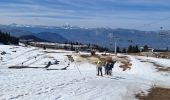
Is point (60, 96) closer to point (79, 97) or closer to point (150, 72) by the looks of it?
point (79, 97)

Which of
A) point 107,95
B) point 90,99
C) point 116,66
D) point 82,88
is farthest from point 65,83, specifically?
point 116,66

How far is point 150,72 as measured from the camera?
7225 centimetres

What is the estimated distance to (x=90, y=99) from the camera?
3562 cm

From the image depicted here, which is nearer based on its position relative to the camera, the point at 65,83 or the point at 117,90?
the point at 117,90

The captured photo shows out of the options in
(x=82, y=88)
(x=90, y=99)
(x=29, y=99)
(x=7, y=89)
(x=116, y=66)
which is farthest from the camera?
(x=116, y=66)

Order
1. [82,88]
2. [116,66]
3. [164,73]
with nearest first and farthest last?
[82,88], [164,73], [116,66]

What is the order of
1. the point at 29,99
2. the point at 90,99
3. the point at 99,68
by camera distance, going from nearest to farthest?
the point at 29,99
the point at 90,99
the point at 99,68

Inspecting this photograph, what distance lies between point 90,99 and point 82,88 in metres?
7.97

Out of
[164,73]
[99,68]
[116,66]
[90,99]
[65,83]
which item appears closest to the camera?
[90,99]

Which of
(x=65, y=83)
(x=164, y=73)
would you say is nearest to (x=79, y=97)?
(x=65, y=83)

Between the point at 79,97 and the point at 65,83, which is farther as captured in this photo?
the point at 65,83

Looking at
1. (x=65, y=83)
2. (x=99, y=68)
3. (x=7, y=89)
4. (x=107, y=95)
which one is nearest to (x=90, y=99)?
(x=107, y=95)

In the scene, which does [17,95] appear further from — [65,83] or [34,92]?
[65,83]

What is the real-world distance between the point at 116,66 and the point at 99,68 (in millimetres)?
26526
